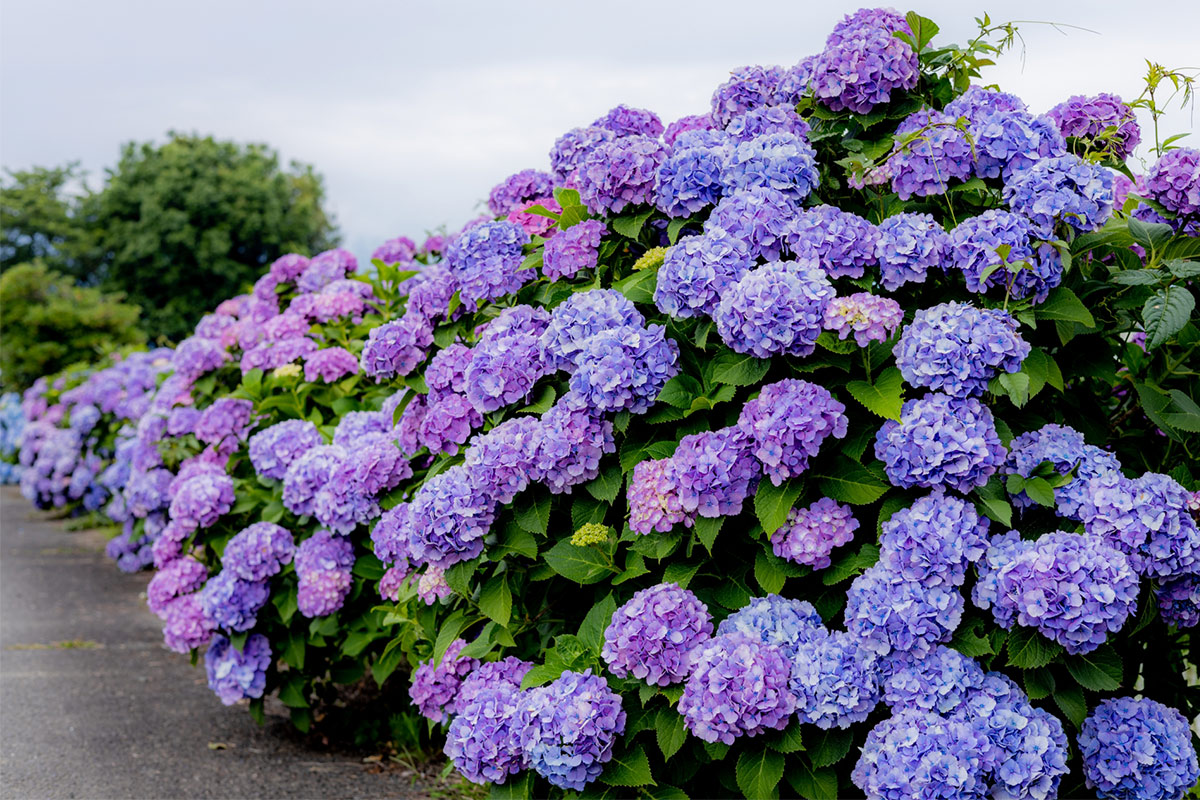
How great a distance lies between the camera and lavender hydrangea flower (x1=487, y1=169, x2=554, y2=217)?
3.87 m

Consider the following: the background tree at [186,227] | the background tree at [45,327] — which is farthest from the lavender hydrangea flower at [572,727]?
the background tree at [186,227]

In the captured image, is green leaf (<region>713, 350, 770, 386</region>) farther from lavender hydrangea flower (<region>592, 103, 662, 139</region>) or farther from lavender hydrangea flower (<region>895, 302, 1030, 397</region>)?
lavender hydrangea flower (<region>592, 103, 662, 139</region>)

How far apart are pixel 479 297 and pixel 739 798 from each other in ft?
5.54

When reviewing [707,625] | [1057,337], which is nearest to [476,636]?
[707,625]

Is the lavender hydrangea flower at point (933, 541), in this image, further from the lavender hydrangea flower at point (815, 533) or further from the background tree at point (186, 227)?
the background tree at point (186, 227)

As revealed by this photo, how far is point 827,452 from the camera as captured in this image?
2670 mm

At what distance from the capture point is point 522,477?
280 centimetres

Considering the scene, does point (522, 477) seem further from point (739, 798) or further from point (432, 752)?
point (432, 752)

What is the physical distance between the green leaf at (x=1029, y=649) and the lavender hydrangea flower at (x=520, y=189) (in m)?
2.24

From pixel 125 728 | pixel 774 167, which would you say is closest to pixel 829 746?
pixel 774 167

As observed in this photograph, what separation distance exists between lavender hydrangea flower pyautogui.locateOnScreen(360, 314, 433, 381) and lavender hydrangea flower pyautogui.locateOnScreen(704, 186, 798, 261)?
3.92 feet

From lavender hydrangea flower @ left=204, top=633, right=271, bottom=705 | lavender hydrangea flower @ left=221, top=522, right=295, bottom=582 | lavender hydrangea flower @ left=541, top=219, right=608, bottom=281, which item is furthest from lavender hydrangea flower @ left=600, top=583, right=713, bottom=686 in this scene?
lavender hydrangea flower @ left=204, top=633, right=271, bottom=705

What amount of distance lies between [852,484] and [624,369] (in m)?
0.64

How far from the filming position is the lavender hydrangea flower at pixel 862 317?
2.57 metres
